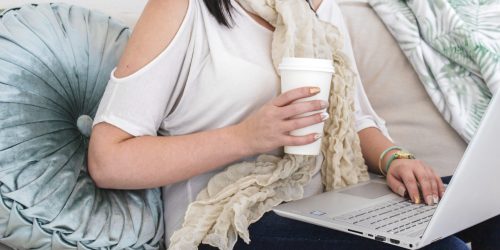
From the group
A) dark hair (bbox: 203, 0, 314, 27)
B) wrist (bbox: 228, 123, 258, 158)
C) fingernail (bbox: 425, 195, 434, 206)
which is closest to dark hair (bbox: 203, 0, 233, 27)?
dark hair (bbox: 203, 0, 314, 27)

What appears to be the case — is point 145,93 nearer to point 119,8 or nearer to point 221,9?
point 221,9

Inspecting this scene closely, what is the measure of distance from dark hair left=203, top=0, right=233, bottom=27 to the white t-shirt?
11 millimetres

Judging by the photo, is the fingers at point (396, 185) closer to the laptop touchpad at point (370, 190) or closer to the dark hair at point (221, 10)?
the laptop touchpad at point (370, 190)

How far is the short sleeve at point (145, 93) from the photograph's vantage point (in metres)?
0.96

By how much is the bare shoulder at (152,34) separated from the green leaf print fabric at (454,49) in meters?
0.71

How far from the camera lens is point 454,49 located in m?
1.46

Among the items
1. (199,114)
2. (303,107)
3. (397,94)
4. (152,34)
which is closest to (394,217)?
(303,107)

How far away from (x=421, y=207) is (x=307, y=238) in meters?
0.22

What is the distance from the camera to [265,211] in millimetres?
977

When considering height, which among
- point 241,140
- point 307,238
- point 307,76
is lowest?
point 307,238

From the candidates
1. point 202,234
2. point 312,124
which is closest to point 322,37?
point 312,124

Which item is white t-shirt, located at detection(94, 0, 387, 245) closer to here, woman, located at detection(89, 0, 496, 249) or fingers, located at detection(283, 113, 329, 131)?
woman, located at detection(89, 0, 496, 249)

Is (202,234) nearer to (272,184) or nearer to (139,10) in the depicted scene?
(272,184)

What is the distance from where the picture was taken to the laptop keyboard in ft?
2.73
